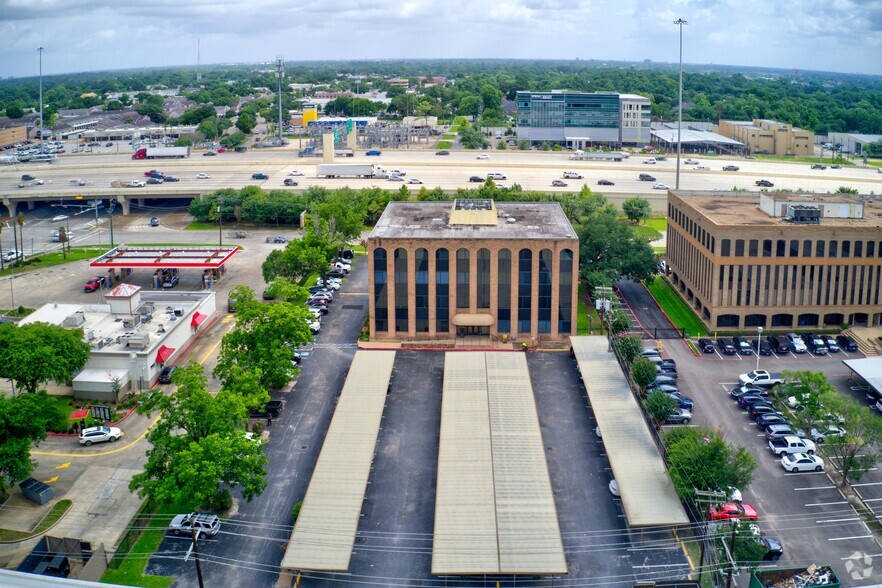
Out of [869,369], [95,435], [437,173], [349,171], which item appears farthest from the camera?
[437,173]

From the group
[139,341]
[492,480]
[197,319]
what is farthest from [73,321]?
[492,480]

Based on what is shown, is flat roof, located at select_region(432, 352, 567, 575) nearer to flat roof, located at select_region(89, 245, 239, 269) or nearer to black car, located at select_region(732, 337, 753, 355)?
black car, located at select_region(732, 337, 753, 355)

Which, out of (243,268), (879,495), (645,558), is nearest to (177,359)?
(243,268)

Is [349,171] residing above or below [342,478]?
above

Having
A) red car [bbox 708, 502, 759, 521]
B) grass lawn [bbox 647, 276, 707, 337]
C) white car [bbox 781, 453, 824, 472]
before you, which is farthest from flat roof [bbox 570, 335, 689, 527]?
grass lawn [bbox 647, 276, 707, 337]

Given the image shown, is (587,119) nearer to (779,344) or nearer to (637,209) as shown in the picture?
(637,209)

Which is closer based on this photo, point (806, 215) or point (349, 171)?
point (806, 215)
